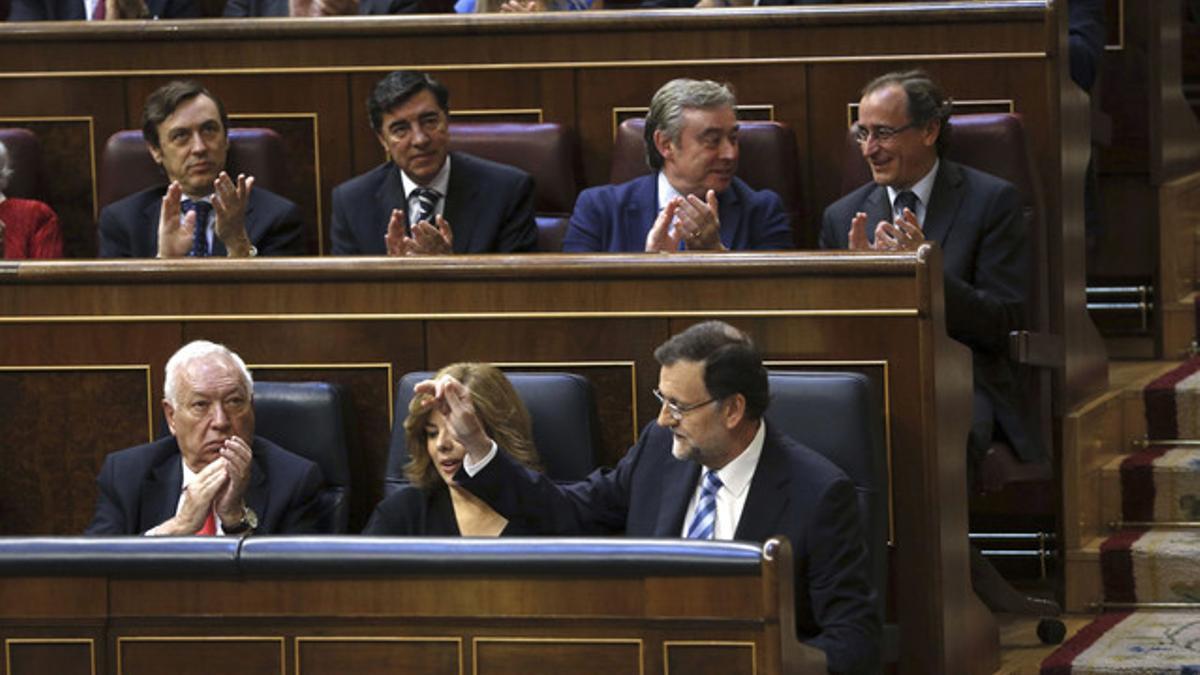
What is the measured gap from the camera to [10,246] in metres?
2.75

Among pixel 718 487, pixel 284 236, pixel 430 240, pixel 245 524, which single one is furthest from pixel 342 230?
pixel 718 487

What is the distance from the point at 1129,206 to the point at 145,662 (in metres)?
1.80

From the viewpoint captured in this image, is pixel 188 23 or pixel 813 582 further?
pixel 188 23

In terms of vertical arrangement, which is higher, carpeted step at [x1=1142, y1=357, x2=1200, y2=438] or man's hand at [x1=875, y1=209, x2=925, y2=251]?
man's hand at [x1=875, y1=209, x2=925, y2=251]

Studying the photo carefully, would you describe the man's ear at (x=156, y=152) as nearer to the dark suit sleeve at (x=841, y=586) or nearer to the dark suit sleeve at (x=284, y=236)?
the dark suit sleeve at (x=284, y=236)

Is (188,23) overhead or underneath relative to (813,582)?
overhead

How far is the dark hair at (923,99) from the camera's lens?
8.16 feet

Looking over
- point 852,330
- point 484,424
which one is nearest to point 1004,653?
point 852,330

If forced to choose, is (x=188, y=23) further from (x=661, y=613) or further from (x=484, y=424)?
(x=661, y=613)

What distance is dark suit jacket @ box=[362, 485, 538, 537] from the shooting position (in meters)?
2.07

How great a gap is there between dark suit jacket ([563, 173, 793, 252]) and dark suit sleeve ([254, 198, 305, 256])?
0.30 meters

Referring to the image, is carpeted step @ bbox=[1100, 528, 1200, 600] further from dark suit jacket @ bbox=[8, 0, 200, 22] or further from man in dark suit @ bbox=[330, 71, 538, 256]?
dark suit jacket @ bbox=[8, 0, 200, 22]

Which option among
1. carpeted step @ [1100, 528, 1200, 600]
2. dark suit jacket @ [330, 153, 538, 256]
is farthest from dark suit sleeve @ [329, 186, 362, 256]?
carpeted step @ [1100, 528, 1200, 600]

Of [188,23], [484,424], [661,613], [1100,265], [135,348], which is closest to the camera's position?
[661,613]
